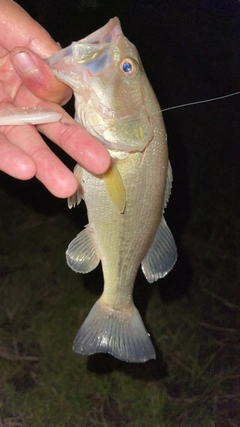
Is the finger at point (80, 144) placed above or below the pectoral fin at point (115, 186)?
above

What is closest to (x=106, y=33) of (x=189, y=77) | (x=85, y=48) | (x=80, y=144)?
(x=85, y=48)

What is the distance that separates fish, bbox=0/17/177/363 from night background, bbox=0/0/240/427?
52.2 inches

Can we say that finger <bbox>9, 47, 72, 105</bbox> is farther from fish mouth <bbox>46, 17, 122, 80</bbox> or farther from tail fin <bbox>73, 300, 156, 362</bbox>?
tail fin <bbox>73, 300, 156, 362</bbox>

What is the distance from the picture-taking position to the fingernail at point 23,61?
1.21 meters

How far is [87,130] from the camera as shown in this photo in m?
1.24

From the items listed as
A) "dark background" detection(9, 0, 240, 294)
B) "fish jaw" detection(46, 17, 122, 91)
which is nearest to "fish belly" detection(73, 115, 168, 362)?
"fish jaw" detection(46, 17, 122, 91)

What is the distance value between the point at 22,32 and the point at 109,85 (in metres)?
0.45

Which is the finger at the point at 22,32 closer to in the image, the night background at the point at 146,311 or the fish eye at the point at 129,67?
the fish eye at the point at 129,67

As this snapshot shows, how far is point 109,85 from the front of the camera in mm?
1231

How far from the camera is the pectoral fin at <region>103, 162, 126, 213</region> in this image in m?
1.24

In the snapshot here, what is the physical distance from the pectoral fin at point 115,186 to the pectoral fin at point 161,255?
241mm

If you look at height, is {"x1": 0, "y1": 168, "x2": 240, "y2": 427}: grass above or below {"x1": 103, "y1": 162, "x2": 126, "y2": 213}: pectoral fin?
below

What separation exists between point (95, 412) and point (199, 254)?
1.30m

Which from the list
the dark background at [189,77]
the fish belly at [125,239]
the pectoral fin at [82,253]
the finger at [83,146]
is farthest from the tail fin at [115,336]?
the dark background at [189,77]
